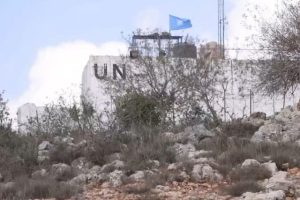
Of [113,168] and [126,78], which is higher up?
[126,78]

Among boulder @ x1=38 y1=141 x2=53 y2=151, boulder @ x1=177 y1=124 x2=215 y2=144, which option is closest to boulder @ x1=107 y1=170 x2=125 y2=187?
boulder @ x1=177 y1=124 x2=215 y2=144

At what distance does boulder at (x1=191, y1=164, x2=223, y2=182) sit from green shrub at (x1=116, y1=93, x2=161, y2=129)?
7535 mm

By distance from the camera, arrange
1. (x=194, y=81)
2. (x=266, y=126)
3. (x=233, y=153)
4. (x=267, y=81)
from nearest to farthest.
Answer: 1. (x=233, y=153)
2. (x=266, y=126)
3. (x=267, y=81)
4. (x=194, y=81)

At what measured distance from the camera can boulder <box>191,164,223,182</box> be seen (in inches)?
410

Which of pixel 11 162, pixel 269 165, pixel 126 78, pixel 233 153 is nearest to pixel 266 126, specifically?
pixel 233 153

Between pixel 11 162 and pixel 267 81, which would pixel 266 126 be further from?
pixel 11 162

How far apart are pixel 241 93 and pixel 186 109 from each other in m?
8.42

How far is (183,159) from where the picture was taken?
458 inches

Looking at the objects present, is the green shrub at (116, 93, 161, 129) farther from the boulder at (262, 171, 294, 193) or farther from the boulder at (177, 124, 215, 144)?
the boulder at (262, 171, 294, 193)

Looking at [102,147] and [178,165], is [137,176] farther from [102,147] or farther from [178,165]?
[102,147]

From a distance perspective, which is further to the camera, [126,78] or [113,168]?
[126,78]

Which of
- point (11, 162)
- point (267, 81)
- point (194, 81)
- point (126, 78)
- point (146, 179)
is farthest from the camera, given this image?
point (126, 78)

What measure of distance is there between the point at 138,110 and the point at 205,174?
9.75 metres

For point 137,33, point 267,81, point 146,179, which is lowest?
point 146,179
